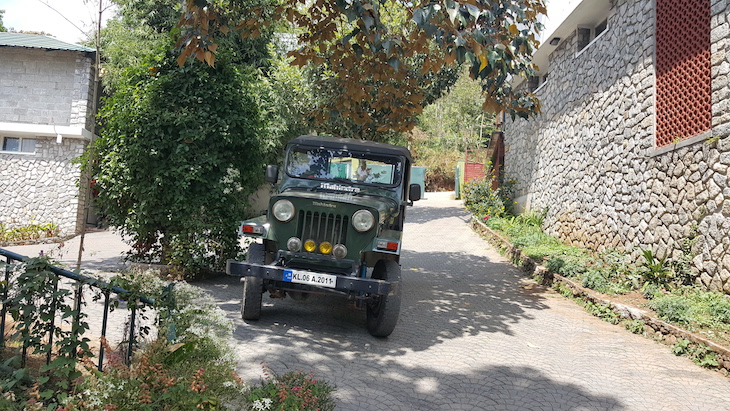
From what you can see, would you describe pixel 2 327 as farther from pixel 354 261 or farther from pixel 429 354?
pixel 429 354

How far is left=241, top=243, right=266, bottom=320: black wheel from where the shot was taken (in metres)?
5.75

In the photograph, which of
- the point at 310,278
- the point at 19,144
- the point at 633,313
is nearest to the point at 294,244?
the point at 310,278

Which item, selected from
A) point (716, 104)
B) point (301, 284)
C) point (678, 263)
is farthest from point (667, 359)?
point (301, 284)

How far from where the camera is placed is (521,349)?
5.73m

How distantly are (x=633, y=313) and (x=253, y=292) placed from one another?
15.5ft

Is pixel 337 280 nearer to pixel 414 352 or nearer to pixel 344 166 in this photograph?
pixel 414 352

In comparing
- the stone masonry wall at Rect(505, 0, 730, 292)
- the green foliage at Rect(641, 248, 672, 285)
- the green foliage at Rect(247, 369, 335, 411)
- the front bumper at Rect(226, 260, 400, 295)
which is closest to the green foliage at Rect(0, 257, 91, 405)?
the green foliage at Rect(247, 369, 335, 411)

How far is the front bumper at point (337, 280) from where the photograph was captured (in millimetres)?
5203

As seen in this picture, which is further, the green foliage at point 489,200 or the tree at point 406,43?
the green foliage at point 489,200

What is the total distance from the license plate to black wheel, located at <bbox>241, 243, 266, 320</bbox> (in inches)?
21.4

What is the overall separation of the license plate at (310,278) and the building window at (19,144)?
14.7 m

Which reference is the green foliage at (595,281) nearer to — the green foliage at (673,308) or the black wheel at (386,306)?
the green foliage at (673,308)

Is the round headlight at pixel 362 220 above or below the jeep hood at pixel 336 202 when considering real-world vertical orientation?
below

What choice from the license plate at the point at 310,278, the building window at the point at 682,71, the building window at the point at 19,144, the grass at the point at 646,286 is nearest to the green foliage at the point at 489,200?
the grass at the point at 646,286
